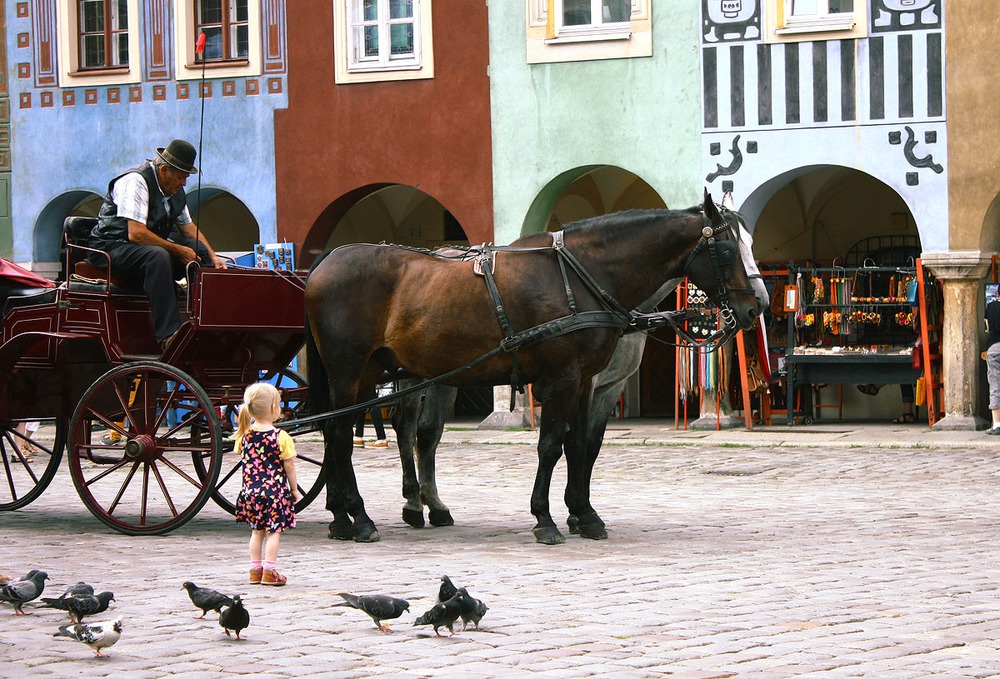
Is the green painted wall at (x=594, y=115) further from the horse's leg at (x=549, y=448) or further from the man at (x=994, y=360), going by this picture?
the horse's leg at (x=549, y=448)

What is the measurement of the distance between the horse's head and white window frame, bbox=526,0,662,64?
397 inches

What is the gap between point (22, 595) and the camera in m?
7.11

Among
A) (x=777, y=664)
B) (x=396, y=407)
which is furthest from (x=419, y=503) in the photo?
(x=777, y=664)

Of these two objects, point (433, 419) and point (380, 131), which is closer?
point (433, 419)

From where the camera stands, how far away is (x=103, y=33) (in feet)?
72.3

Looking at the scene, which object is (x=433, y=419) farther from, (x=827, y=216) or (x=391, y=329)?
(x=827, y=216)

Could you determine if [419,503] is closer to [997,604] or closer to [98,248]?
[98,248]

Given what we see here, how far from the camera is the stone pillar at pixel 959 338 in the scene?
1839 cm

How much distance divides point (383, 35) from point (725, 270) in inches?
468

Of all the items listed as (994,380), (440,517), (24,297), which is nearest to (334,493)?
(440,517)

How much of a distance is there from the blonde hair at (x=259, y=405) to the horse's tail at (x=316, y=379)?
1.70 meters

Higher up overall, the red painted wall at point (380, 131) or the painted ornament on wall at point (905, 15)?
the painted ornament on wall at point (905, 15)

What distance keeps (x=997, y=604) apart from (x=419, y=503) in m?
4.30

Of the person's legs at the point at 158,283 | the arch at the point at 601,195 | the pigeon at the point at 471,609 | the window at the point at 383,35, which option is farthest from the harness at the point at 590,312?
the arch at the point at 601,195
